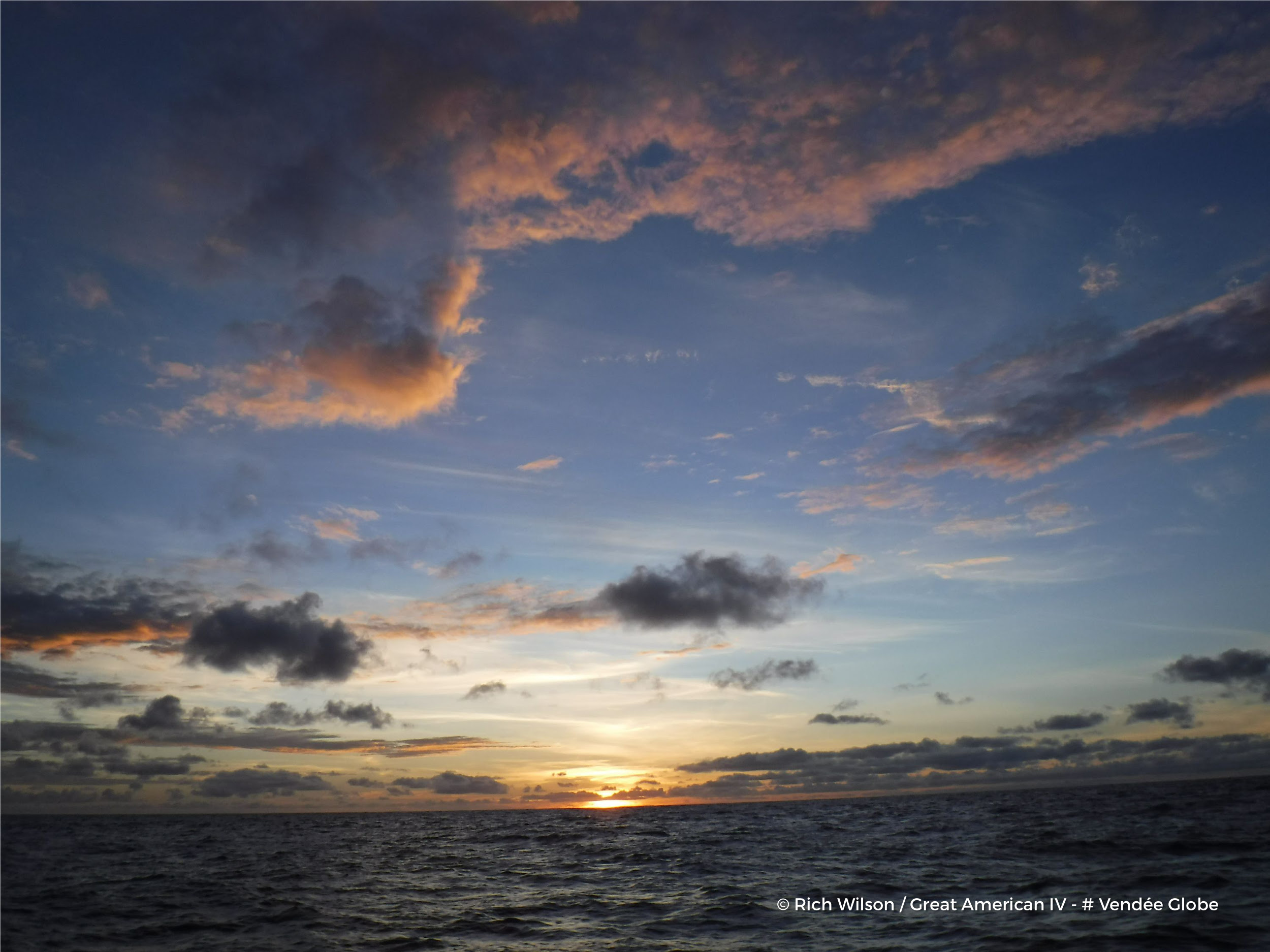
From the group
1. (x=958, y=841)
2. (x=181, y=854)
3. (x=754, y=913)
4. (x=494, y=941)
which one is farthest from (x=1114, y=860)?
(x=181, y=854)

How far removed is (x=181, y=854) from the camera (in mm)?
74375

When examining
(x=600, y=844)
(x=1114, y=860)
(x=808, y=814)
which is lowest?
(x=808, y=814)

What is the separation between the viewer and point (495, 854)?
224ft

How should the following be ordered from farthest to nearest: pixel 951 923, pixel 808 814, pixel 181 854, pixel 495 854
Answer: pixel 808 814 < pixel 181 854 < pixel 495 854 < pixel 951 923

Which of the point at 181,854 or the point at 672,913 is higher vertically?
the point at 672,913

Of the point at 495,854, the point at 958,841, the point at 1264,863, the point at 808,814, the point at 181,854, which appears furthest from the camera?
the point at 808,814

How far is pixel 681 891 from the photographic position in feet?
128

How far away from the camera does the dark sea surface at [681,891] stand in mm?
26938

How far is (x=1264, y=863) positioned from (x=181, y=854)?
92.9 meters

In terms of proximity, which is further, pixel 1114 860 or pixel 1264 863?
pixel 1114 860

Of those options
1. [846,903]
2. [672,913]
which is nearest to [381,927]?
[672,913]

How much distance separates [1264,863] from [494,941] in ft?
133

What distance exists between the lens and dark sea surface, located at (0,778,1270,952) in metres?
26.9

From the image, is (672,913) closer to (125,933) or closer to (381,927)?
(381,927)
